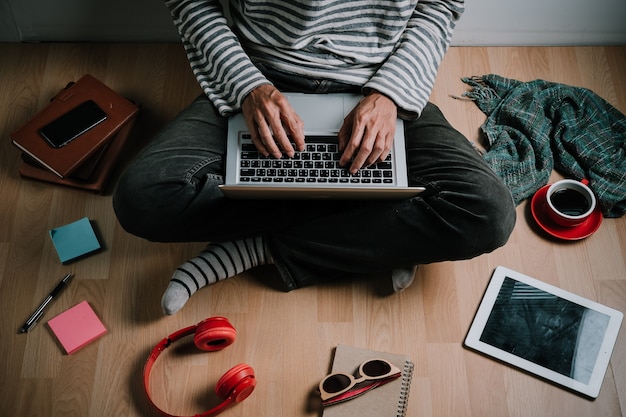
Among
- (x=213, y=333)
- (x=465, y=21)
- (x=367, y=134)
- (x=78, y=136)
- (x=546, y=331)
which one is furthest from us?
(x=465, y=21)

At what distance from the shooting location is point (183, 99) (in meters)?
1.90

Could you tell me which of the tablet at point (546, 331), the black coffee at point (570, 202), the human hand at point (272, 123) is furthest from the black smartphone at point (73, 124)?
the black coffee at point (570, 202)

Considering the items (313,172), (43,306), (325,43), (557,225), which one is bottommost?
(43,306)

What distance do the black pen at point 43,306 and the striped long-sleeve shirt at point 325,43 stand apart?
1.99ft

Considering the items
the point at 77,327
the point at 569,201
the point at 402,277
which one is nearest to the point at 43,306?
the point at 77,327

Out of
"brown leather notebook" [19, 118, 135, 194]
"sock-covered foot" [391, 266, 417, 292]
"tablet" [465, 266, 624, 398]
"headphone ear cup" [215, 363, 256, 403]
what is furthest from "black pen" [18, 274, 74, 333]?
"tablet" [465, 266, 624, 398]

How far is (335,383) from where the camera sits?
1493mm

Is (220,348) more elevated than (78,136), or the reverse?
(78,136)

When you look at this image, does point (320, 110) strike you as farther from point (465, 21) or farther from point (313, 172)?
point (465, 21)

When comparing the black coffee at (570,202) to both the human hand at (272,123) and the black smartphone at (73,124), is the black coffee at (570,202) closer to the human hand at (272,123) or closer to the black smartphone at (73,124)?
the human hand at (272,123)

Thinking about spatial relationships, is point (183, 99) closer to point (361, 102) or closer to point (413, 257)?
point (361, 102)

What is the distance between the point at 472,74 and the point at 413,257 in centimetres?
75

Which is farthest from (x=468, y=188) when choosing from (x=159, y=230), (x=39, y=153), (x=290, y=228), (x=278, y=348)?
(x=39, y=153)

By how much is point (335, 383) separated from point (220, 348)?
29 cm
